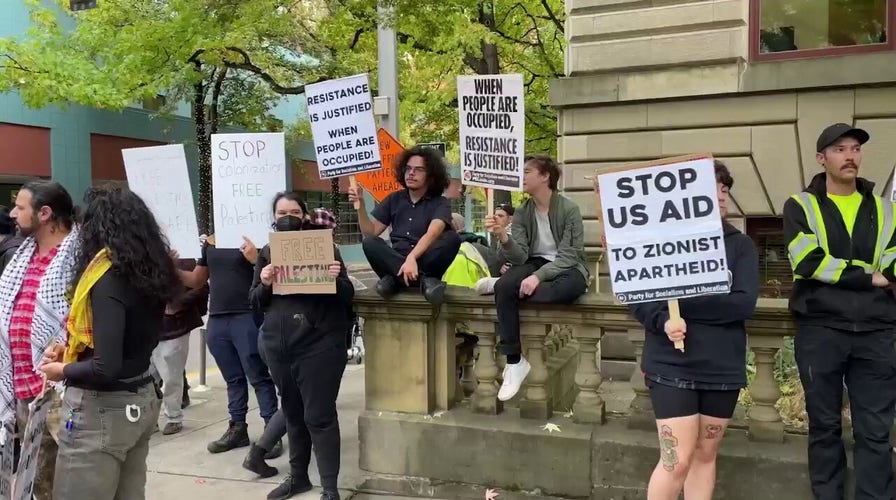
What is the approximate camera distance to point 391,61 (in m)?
10.4

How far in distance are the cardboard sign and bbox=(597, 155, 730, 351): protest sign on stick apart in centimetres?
174

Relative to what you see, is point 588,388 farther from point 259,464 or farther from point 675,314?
point 259,464

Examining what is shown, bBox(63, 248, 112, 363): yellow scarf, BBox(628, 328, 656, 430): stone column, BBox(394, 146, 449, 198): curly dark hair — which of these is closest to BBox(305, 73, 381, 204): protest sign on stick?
BBox(394, 146, 449, 198): curly dark hair

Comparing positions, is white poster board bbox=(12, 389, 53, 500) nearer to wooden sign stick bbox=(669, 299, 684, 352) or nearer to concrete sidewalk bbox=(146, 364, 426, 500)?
concrete sidewalk bbox=(146, 364, 426, 500)

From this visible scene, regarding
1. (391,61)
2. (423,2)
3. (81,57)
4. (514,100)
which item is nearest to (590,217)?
(391,61)

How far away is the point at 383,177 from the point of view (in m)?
8.42

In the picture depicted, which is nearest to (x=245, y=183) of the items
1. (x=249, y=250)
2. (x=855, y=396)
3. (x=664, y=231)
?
(x=249, y=250)

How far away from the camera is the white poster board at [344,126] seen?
5555mm

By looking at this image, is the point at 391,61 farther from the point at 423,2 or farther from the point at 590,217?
the point at 590,217

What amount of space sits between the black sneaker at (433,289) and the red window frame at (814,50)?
546cm

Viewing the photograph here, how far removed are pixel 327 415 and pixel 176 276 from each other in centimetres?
159

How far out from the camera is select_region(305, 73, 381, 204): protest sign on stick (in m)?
5.55

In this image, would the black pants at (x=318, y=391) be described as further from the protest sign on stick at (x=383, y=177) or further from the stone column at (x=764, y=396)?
the protest sign on stick at (x=383, y=177)

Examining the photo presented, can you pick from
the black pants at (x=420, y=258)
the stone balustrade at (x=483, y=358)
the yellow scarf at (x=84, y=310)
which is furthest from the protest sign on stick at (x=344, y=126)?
the yellow scarf at (x=84, y=310)
